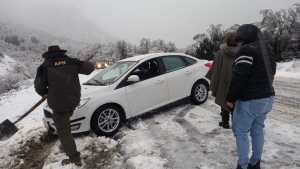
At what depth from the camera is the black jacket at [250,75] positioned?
3.28m

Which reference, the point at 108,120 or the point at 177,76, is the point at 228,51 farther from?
the point at 108,120

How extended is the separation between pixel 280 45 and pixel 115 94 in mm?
20482

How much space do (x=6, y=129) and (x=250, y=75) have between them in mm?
5030

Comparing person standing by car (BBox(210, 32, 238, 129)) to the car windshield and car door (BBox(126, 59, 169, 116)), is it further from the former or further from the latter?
the car windshield

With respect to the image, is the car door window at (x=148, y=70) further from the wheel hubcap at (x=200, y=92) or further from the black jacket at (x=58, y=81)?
the black jacket at (x=58, y=81)

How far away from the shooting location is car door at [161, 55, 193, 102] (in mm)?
7129

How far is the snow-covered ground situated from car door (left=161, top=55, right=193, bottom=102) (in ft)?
1.49

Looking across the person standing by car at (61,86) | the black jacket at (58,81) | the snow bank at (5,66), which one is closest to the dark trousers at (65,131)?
the person standing by car at (61,86)

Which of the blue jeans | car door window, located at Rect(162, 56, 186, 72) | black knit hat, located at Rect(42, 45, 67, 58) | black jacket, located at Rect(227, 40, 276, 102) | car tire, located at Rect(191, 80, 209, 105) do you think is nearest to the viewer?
black jacket, located at Rect(227, 40, 276, 102)

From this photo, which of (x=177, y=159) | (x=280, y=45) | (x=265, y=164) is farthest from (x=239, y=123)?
(x=280, y=45)

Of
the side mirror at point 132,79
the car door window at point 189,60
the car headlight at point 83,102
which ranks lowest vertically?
the car headlight at point 83,102

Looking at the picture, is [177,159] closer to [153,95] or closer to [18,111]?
[153,95]

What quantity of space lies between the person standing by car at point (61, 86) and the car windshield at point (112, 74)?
1.73m

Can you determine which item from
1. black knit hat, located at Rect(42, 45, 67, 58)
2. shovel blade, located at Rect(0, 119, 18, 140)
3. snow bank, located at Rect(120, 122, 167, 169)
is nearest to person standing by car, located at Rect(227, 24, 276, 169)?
snow bank, located at Rect(120, 122, 167, 169)
